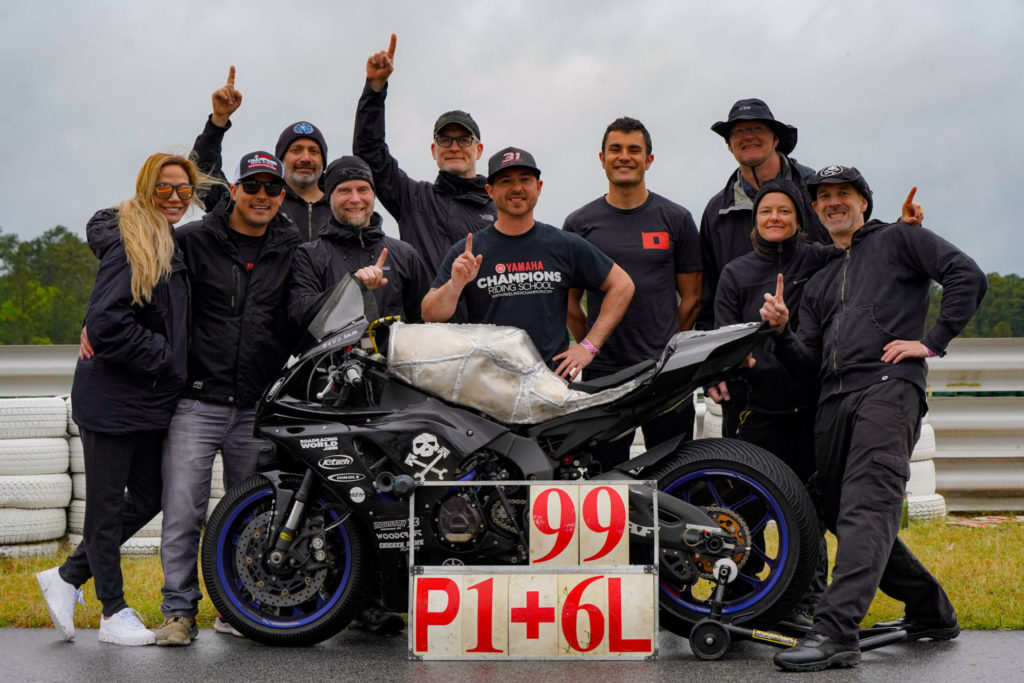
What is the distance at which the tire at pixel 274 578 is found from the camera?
15.4ft

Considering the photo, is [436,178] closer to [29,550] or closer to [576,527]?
[576,527]

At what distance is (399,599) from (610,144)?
257cm

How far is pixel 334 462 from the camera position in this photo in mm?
4570

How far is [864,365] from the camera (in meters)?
4.63

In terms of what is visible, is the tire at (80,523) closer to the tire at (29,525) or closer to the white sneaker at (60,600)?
the tire at (29,525)

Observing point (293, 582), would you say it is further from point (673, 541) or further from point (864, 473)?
point (864, 473)

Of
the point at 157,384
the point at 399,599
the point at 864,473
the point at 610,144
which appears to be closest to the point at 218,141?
the point at 157,384

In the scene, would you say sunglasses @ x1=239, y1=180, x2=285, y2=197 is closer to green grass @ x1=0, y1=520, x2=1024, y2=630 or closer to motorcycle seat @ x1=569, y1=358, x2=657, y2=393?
motorcycle seat @ x1=569, y1=358, x2=657, y2=393

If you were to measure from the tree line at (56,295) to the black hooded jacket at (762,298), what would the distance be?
2.87 metres

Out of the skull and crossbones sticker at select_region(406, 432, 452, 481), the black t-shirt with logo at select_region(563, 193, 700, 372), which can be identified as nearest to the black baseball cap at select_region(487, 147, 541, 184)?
the black t-shirt with logo at select_region(563, 193, 700, 372)

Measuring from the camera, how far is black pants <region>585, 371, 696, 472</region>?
5.19 meters

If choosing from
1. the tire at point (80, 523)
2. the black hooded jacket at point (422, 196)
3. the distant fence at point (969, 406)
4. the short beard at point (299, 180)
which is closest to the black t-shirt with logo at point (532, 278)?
the black hooded jacket at point (422, 196)

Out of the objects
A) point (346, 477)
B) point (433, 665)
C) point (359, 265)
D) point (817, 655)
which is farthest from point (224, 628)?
point (817, 655)

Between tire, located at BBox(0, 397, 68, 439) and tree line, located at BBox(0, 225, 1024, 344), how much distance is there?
4.15ft
